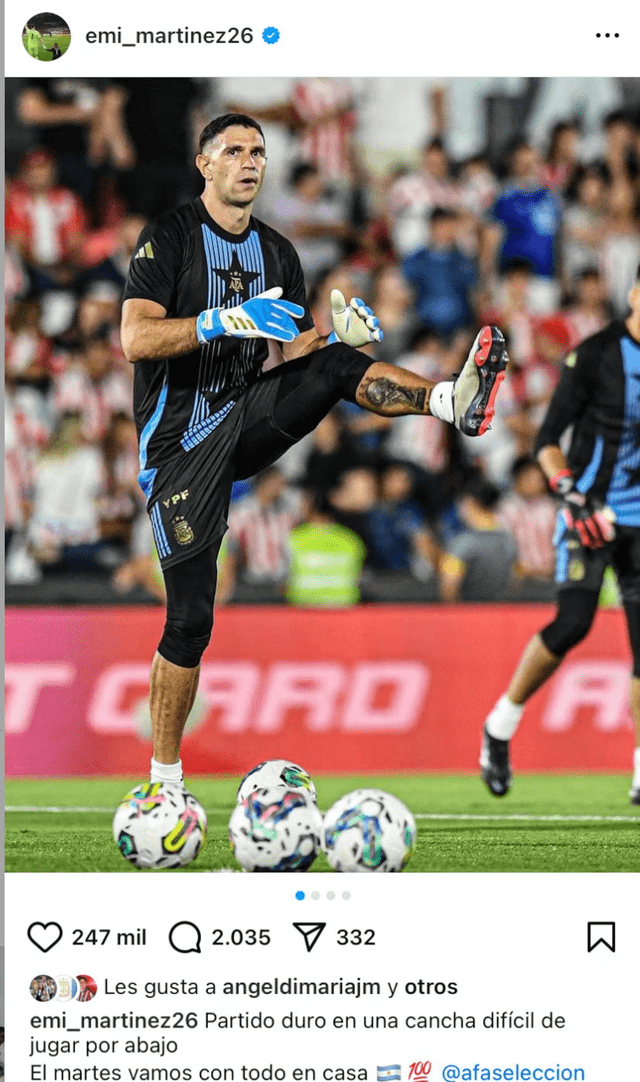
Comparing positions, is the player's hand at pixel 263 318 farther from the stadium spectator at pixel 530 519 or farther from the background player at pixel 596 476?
the stadium spectator at pixel 530 519

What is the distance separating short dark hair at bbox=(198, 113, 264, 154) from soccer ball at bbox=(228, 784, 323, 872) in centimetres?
251

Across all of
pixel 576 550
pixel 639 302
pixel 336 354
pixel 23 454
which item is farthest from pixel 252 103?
pixel 336 354

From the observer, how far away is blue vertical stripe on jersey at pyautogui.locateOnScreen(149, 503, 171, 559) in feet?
18.2

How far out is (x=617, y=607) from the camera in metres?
8.87

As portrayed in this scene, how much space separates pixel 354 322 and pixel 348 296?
424cm

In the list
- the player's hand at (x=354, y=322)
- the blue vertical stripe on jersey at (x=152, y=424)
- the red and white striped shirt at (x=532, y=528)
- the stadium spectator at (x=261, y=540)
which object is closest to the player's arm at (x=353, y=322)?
the player's hand at (x=354, y=322)

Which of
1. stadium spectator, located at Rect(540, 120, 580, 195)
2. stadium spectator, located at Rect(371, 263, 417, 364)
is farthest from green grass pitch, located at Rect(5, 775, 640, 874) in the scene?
stadium spectator, located at Rect(540, 120, 580, 195)

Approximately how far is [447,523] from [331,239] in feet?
7.69

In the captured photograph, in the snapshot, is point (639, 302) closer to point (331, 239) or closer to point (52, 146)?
point (331, 239)

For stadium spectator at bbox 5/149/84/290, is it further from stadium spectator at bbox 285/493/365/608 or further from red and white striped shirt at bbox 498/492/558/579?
red and white striped shirt at bbox 498/492/558/579

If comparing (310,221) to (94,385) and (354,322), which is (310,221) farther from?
(354,322)
